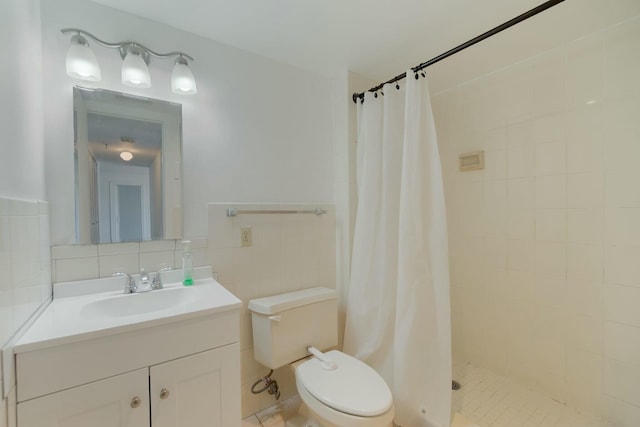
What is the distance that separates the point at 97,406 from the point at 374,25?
75.9 inches

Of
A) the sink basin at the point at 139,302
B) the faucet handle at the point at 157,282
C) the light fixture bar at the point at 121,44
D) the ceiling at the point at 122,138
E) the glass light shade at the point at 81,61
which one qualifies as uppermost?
the light fixture bar at the point at 121,44

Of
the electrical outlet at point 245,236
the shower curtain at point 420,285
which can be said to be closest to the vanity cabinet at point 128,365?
the electrical outlet at point 245,236

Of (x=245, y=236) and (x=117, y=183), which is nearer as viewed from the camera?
(x=117, y=183)

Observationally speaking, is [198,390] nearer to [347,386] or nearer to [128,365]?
[128,365]

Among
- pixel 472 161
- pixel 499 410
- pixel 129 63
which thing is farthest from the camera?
pixel 472 161

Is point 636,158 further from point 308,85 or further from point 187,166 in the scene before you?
point 187,166

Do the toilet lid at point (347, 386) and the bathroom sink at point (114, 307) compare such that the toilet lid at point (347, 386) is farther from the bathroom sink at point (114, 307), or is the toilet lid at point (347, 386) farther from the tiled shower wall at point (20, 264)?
the tiled shower wall at point (20, 264)

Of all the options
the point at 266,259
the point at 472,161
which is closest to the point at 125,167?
the point at 266,259

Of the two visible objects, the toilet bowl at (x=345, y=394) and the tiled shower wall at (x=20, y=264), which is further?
the toilet bowl at (x=345, y=394)

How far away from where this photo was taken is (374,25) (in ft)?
4.73

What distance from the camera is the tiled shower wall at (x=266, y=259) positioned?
1537mm

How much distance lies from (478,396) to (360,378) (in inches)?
41.0

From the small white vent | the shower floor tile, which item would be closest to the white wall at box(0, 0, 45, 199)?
the shower floor tile

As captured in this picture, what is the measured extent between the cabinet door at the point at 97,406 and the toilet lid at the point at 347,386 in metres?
0.64
